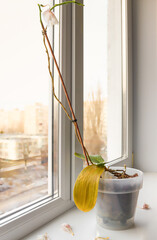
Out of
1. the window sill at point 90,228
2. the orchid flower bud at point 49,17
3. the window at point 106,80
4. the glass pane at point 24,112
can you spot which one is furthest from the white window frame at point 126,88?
the orchid flower bud at point 49,17

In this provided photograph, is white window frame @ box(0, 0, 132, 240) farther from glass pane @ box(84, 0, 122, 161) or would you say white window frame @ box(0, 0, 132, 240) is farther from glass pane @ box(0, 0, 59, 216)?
glass pane @ box(84, 0, 122, 161)

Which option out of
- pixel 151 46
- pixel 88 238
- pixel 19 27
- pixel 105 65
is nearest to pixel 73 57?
pixel 19 27

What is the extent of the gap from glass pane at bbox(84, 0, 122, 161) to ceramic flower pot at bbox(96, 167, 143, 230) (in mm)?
363

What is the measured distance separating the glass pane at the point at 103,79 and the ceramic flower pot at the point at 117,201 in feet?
1.19

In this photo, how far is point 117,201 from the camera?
574 millimetres

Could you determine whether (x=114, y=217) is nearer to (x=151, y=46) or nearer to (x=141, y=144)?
(x=141, y=144)

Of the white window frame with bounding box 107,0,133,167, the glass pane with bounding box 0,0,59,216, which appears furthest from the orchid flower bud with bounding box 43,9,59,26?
the white window frame with bounding box 107,0,133,167

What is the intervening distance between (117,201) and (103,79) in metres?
0.73

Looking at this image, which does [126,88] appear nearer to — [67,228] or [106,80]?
[106,80]

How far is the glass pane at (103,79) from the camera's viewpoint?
983mm

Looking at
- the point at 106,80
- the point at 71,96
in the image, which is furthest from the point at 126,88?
the point at 71,96

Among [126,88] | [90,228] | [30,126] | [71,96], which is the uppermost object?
[126,88]

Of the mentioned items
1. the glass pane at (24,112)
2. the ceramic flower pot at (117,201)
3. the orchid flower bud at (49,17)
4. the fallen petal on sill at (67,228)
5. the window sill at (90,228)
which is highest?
the orchid flower bud at (49,17)

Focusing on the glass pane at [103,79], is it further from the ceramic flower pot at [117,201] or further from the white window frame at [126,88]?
the ceramic flower pot at [117,201]
